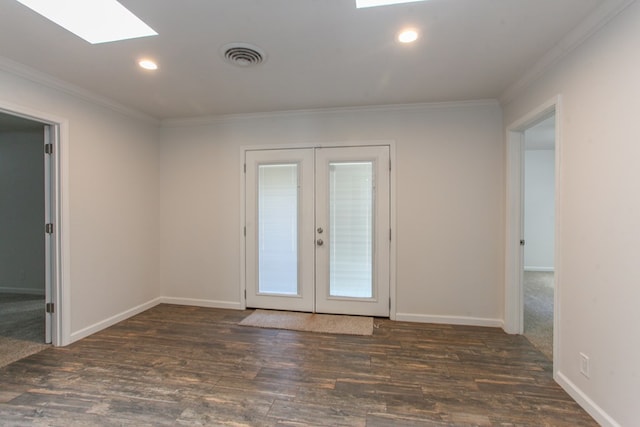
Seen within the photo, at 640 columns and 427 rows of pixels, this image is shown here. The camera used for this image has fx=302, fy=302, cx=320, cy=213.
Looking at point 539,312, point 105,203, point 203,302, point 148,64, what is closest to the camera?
point 148,64


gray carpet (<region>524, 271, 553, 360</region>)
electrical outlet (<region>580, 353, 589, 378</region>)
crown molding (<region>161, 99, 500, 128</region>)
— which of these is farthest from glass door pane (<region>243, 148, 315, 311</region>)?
electrical outlet (<region>580, 353, 589, 378</region>)

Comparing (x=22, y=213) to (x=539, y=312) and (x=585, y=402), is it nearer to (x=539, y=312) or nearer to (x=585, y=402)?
(x=585, y=402)

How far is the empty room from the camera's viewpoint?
1843mm

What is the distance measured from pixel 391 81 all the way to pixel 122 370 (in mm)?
3348

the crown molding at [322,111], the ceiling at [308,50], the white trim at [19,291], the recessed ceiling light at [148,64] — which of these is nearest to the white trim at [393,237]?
the crown molding at [322,111]

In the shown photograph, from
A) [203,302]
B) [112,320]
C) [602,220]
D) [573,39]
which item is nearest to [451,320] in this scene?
[602,220]

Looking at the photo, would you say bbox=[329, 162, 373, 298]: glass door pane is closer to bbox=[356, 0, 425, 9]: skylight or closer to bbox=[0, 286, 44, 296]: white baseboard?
bbox=[356, 0, 425, 9]: skylight

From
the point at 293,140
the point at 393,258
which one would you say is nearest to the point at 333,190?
the point at 293,140

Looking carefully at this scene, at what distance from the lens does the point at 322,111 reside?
359cm

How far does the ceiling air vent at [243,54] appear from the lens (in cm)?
218

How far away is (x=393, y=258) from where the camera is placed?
137 inches

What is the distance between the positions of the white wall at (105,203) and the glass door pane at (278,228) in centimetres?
146

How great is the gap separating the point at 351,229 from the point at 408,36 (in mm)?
2093

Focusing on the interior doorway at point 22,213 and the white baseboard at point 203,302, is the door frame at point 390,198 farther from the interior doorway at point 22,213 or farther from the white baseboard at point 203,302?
the interior doorway at point 22,213
